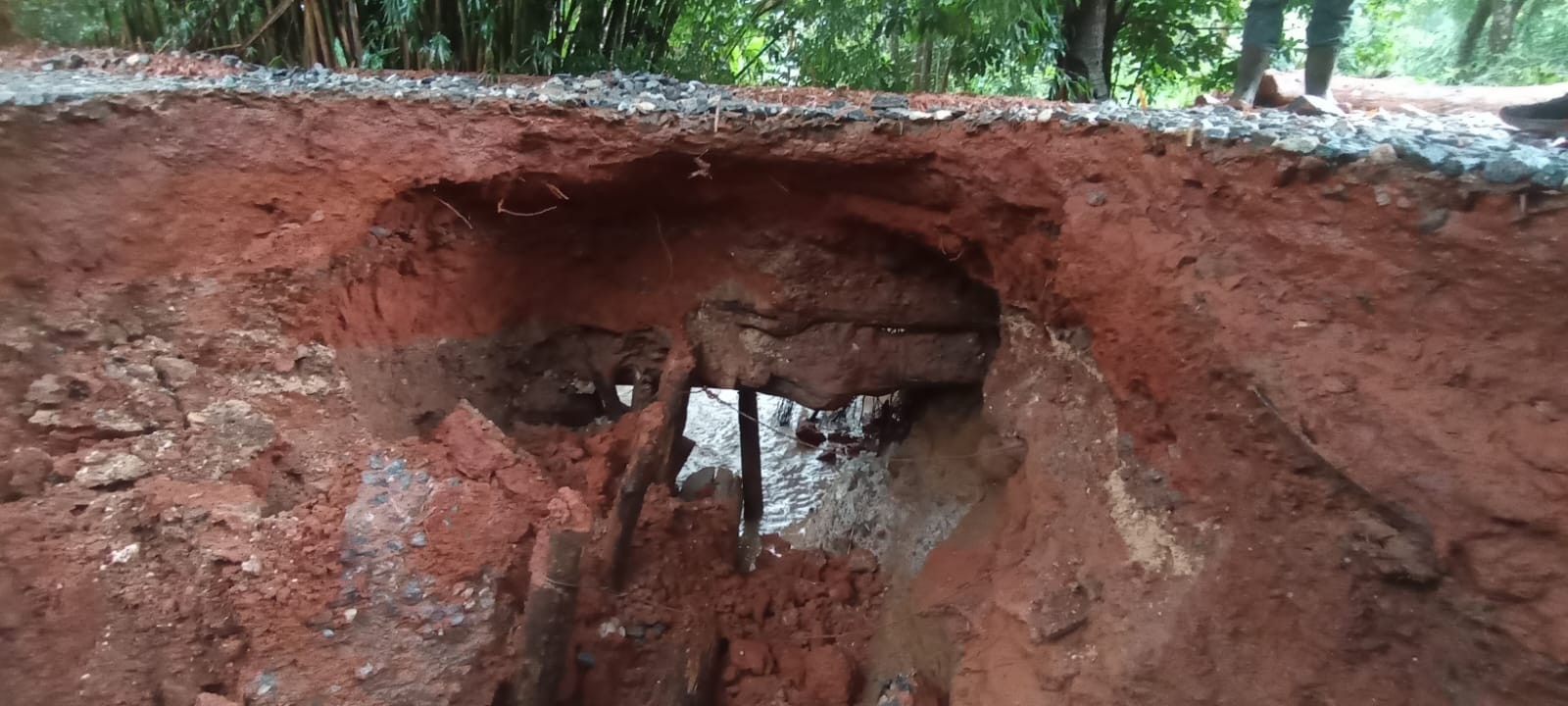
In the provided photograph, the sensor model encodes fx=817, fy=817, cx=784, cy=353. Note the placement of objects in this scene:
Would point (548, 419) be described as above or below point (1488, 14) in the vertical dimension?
below

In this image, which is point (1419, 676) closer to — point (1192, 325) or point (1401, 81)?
point (1192, 325)

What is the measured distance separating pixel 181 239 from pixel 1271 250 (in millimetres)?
2738

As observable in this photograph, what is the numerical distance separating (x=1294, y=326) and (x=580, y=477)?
6.91ft

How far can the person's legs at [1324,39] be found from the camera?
2.35 m

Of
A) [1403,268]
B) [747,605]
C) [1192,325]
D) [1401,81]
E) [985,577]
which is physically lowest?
[747,605]

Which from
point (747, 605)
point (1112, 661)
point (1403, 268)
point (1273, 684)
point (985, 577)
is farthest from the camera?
point (747, 605)

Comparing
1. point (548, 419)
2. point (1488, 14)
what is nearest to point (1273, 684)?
point (1488, 14)

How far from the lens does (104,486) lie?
6.89 ft

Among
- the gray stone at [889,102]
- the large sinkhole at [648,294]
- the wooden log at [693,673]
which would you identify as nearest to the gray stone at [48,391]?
the large sinkhole at [648,294]

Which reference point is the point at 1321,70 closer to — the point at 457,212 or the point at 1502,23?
the point at 1502,23

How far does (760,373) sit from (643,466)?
0.63m

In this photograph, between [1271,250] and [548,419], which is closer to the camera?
[1271,250]

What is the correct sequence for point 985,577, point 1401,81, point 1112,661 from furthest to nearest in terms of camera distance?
point 985,577 → point 1401,81 → point 1112,661

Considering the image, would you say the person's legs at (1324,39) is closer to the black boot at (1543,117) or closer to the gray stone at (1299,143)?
the black boot at (1543,117)
